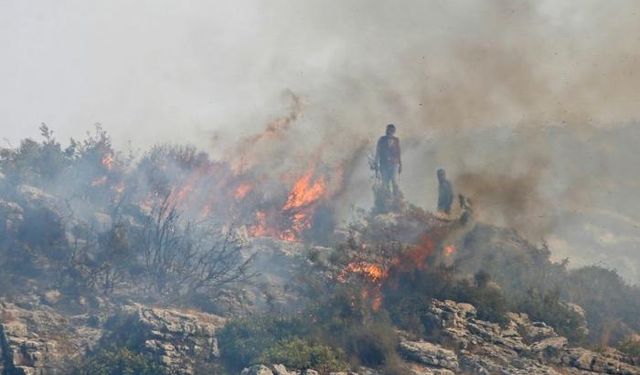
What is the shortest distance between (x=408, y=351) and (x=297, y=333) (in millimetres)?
7306

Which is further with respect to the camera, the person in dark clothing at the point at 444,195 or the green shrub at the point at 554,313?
the person in dark clothing at the point at 444,195

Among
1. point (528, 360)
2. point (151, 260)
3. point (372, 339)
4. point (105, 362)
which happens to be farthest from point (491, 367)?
point (151, 260)

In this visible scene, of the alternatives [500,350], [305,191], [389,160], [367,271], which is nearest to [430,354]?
[500,350]

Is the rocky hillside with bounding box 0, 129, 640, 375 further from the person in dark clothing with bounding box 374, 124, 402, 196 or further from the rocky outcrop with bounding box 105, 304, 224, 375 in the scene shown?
the person in dark clothing with bounding box 374, 124, 402, 196

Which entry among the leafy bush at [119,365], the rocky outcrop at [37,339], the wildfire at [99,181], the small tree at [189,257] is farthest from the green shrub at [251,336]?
the wildfire at [99,181]

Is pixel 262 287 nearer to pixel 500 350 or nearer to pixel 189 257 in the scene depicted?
pixel 189 257

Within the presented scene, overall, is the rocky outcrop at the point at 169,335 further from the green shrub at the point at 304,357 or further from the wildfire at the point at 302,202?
the wildfire at the point at 302,202

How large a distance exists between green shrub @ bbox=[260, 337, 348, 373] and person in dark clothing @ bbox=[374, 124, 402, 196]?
Answer: 29400mm

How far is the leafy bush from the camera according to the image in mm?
41094

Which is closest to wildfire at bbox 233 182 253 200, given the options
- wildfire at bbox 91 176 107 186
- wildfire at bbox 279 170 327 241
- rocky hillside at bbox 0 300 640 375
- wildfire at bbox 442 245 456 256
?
wildfire at bbox 279 170 327 241

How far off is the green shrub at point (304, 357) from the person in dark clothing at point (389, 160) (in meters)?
29.4

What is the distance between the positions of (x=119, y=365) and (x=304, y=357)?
10908 millimetres

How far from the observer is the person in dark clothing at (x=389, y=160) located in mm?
70125

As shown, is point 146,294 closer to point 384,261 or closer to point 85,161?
point 384,261
